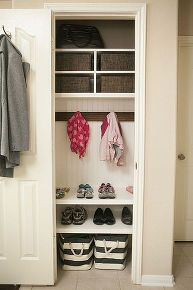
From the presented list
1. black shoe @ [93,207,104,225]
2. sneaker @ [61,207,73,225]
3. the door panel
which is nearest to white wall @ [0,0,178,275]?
black shoe @ [93,207,104,225]

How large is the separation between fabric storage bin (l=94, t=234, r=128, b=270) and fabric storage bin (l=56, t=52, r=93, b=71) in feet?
4.97

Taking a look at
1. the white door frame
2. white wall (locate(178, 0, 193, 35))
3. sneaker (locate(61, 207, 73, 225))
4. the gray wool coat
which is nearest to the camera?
the gray wool coat

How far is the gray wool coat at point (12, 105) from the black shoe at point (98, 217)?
36.8 inches

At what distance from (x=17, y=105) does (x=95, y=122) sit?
87 cm

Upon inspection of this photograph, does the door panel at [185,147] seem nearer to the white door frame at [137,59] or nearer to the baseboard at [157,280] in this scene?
the baseboard at [157,280]

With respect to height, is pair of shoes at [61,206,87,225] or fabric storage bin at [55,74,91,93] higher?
fabric storage bin at [55,74,91,93]

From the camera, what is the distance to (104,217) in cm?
232

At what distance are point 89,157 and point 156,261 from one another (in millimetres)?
1099

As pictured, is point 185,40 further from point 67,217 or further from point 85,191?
point 67,217

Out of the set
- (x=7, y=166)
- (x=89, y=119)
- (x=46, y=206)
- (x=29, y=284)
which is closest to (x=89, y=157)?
(x=89, y=119)

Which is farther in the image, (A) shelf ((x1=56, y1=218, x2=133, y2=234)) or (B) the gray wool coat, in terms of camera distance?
(A) shelf ((x1=56, y1=218, x2=133, y2=234))

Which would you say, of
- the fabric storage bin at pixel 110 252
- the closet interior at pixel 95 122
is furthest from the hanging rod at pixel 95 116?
the fabric storage bin at pixel 110 252

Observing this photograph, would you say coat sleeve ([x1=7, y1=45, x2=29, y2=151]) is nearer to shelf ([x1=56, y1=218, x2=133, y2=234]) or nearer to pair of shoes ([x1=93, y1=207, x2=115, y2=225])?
shelf ([x1=56, y1=218, x2=133, y2=234])

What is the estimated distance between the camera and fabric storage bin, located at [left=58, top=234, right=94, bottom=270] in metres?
2.18
